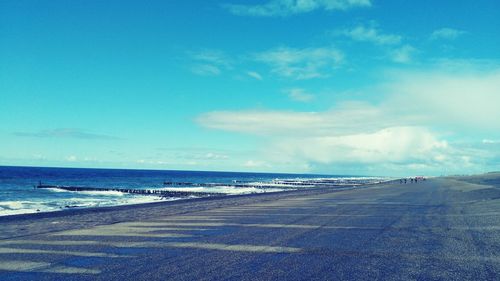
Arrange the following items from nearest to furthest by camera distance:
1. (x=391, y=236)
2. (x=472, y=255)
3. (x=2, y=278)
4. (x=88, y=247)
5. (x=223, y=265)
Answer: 1. (x=2, y=278)
2. (x=223, y=265)
3. (x=472, y=255)
4. (x=88, y=247)
5. (x=391, y=236)

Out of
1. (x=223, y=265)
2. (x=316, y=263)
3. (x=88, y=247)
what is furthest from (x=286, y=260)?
(x=88, y=247)

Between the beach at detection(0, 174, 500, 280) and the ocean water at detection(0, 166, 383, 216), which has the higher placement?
the beach at detection(0, 174, 500, 280)

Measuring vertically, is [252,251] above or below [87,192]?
above

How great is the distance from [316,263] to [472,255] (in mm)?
4424

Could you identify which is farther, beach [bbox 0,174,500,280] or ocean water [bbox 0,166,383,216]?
ocean water [bbox 0,166,383,216]

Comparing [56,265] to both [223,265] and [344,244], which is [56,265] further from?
[344,244]

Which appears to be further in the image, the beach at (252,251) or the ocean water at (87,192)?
the ocean water at (87,192)

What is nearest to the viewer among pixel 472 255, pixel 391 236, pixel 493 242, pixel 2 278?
pixel 2 278

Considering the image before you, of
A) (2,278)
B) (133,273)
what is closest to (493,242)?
(133,273)

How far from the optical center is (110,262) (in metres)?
9.64

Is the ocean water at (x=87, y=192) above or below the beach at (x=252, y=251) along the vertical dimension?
below

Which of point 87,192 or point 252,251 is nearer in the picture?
point 252,251

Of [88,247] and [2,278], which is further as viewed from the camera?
[88,247]

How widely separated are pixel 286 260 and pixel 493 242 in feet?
23.7
